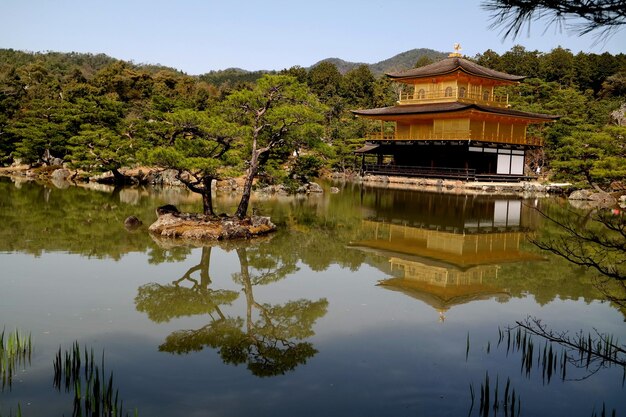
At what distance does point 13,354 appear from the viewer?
5.83 m

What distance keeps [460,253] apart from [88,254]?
8.64m

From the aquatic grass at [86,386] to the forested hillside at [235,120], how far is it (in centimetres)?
885

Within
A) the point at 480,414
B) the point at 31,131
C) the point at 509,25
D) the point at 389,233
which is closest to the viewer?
the point at 509,25

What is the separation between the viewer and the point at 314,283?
9.90 meters

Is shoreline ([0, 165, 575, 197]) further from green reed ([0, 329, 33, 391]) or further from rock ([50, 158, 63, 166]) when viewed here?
green reed ([0, 329, 33, 391])

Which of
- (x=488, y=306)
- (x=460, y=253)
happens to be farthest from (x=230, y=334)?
(x=460, y=253)

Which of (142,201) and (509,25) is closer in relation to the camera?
(509,25)

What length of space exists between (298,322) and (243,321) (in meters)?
0.77

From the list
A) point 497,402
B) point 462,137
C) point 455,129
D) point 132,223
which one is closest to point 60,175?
point 132,223

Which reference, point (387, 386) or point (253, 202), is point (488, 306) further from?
point (253, 202)

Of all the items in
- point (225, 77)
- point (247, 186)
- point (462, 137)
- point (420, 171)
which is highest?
point (225, 77)

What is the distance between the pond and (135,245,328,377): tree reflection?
1.2 inches

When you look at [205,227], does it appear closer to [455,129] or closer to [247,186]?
[247,186]

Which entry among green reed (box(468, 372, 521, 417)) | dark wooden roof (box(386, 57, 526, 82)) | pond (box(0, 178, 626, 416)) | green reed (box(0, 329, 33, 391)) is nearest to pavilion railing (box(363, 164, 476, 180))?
dark wooden roof (box(386, 57, 526, 82))
